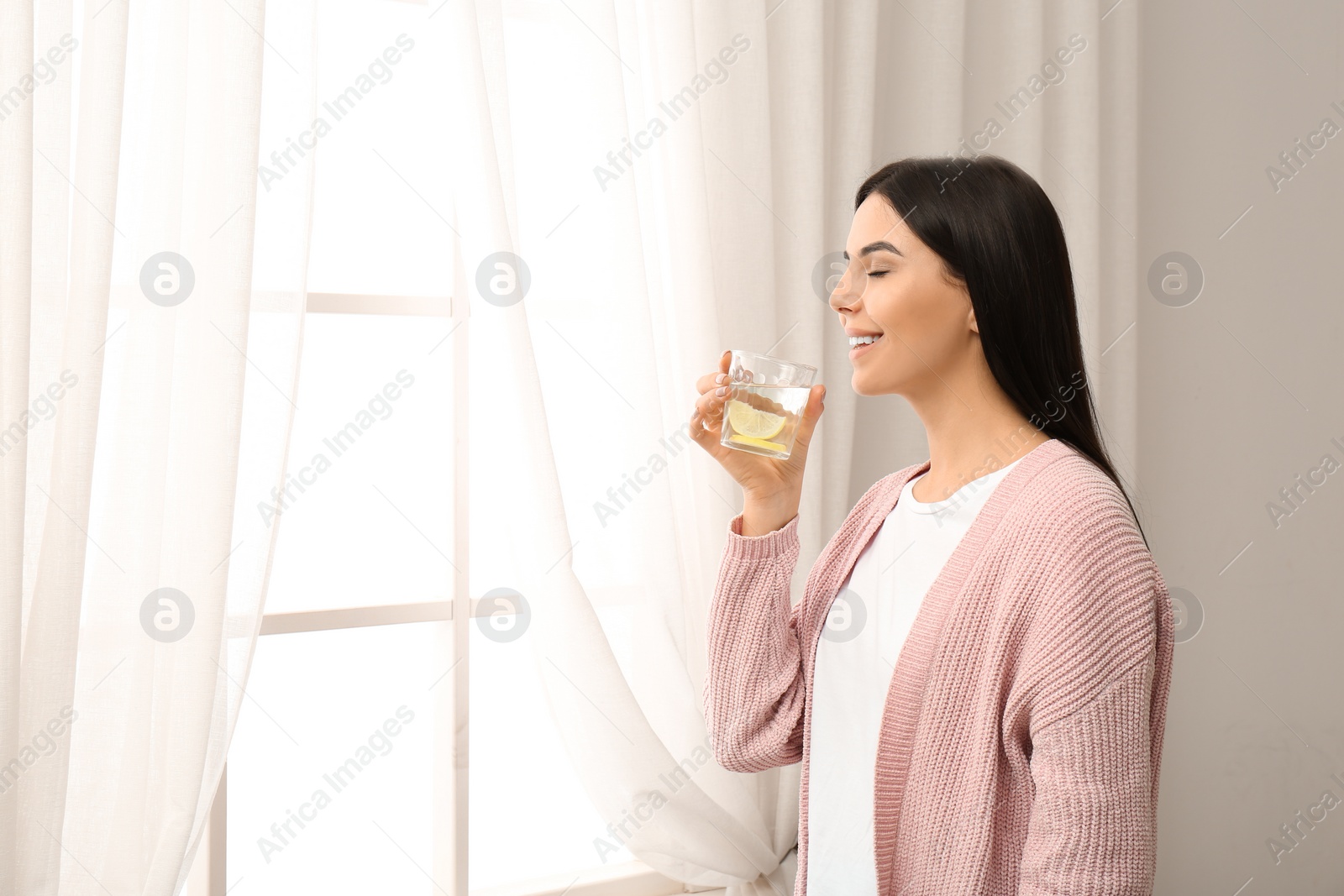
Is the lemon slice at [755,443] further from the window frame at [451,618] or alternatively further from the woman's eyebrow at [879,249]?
the window frame at [451,618]

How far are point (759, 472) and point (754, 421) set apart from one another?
96 millimetres

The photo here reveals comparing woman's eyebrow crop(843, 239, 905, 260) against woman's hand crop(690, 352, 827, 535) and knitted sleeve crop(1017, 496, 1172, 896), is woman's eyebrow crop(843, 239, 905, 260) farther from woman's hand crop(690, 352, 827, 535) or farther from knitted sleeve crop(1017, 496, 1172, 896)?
knitted sleeve crop(1017, 496, 1172, 896)

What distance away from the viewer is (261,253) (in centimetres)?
135

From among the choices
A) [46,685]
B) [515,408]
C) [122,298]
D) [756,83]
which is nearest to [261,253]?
[122,298]

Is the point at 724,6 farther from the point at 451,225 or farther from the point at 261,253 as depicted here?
the point at 261,253

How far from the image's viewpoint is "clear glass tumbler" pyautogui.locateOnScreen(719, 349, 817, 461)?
43.3 inches

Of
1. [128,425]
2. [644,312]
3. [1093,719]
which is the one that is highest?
[644,312]

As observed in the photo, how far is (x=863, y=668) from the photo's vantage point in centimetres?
111

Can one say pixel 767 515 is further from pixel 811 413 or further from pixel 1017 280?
pixel 1017 280

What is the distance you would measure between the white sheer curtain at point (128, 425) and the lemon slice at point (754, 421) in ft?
2.16

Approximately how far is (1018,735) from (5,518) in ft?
3.98

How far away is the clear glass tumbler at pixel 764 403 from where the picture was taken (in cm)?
110

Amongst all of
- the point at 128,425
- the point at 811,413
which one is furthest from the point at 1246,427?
the point at 128,425

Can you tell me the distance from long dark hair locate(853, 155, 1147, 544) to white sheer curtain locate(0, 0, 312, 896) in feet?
3.02
